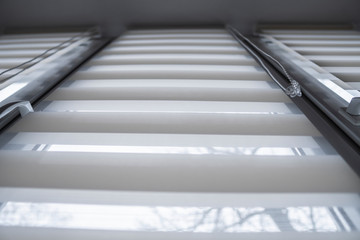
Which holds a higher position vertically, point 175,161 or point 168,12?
point 168,12

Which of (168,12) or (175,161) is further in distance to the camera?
(168,12)

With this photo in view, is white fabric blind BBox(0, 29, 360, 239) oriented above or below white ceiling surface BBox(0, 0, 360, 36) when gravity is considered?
below

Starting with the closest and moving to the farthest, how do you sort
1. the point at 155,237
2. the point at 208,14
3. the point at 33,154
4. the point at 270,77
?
the point at 155,237 → the point at 33,154 → the point at 270,77 → the point at 208,14

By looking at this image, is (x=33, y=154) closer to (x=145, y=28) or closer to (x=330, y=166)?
(x=330, y=166)

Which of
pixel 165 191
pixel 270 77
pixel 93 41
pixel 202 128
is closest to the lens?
pixel 165 191

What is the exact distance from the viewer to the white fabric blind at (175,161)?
0.68 m

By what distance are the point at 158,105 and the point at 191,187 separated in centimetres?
53

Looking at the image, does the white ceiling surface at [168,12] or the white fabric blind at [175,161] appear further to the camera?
the white ceiling surface at [168,12]

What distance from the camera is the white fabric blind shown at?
0.68m

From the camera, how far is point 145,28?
290cm

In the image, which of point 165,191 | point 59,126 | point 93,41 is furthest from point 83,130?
point 93,41

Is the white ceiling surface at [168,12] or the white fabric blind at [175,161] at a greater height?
the white ceiling surface at [168,12]

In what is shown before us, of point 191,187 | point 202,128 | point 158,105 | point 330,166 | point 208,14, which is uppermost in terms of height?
point 208,14

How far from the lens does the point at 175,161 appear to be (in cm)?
84
